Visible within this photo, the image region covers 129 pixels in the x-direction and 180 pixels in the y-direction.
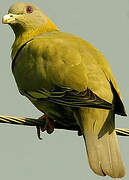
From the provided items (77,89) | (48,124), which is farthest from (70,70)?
(48,124)

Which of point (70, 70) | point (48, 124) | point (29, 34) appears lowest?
point (48, 124)

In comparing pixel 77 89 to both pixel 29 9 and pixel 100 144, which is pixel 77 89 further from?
pixel 29 9

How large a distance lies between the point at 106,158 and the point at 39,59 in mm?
1305

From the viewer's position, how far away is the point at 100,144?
5090 mm

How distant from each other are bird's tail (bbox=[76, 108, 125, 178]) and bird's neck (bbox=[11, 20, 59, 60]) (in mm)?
1575

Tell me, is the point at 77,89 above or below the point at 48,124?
above

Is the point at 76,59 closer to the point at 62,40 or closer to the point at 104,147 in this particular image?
the point at 62,40

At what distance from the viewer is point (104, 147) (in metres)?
5.09

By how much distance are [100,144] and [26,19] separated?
2.25 metres

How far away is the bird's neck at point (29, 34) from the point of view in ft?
20.8

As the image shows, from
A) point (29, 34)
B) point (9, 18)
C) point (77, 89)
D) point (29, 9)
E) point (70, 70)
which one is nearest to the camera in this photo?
point (77, 89)

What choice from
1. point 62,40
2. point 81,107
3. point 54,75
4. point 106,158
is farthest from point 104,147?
point 62,40

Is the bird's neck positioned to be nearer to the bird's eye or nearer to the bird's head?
the bird's head

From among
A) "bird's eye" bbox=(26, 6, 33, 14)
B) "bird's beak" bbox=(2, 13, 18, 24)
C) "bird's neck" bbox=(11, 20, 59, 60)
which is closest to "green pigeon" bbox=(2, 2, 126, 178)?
"bird's neck" bbox=(11, 20, 59, 60)
